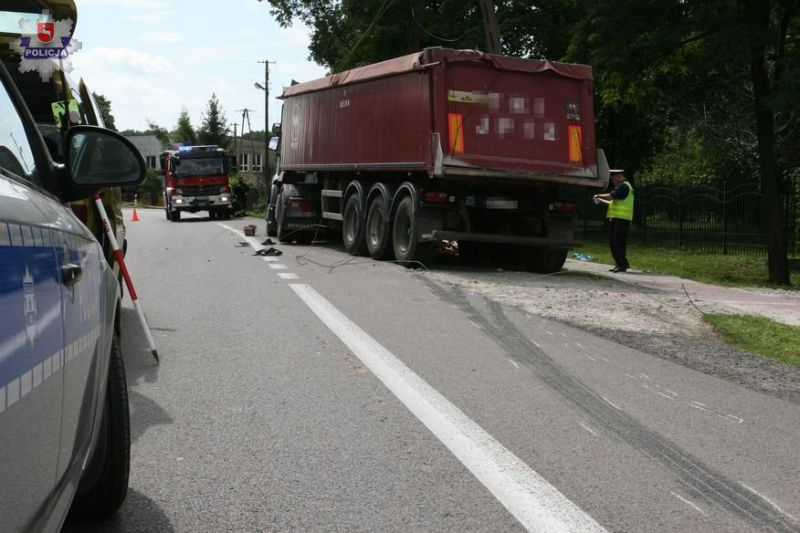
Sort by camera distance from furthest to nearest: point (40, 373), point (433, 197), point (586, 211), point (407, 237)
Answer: point (586, 211)
point (407, 237)
point (433, 197)
point (40, 373)

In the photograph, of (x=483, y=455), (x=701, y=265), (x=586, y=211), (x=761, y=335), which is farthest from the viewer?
(x=586, y=211)

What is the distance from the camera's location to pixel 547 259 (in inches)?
647

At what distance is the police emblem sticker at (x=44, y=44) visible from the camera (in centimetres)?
639

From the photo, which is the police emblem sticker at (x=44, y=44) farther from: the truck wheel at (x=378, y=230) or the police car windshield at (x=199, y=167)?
the police car windshield at (x=199, y=167)

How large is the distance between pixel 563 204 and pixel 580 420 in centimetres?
1089

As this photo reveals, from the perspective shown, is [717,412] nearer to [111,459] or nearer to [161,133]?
[111,459]

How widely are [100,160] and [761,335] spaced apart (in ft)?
25.4

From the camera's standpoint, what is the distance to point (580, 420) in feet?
18.5

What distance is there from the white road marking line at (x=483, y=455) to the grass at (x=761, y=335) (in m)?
3.46

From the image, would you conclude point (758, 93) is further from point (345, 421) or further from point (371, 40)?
point (371, 40)

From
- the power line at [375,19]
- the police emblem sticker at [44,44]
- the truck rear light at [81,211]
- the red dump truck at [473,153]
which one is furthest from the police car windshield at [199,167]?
the police emblem sticker at [44,44]

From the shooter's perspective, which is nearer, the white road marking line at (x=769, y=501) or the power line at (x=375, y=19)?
the white road marking line at (x=769, y=501)

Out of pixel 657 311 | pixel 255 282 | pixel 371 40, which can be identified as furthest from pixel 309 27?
pixel 657 311

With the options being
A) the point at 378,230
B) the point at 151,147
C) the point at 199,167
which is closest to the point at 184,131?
the point at 151,147
